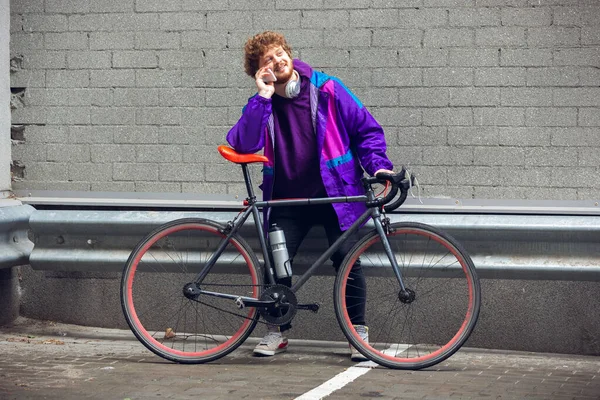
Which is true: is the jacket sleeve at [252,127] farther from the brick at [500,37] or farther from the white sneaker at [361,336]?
the brick at [500,37]

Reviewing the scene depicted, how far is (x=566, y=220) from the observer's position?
241 inches

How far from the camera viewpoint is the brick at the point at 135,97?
284 inches

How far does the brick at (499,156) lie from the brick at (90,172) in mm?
2608

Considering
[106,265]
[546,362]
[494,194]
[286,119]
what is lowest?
[546,362]

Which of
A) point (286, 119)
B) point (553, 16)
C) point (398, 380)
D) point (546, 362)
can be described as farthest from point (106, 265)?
point (553, 16)

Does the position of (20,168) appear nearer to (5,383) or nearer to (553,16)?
(5,383)

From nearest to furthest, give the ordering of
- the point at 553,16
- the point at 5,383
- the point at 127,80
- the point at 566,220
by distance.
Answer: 1. the point at 5,383
2. the point at 566,220
3. the point at 553,16
4. the point at 127,80

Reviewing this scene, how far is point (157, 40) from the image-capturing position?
7195 millimetres

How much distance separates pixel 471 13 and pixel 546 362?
7.61 ft

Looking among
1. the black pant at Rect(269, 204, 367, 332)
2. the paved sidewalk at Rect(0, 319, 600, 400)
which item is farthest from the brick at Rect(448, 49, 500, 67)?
the paved sidewalk at Rect(0, 319, 600, 400)

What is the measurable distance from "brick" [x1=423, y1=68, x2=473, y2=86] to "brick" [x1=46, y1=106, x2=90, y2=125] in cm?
244

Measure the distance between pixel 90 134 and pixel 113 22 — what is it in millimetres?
817

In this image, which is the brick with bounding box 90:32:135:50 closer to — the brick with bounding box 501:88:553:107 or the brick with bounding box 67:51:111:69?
the brick with bounding box 67:51:111:69

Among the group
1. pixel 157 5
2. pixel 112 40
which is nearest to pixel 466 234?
pixel 157 5
